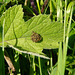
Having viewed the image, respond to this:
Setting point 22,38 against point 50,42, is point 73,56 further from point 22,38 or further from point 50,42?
point 22,38

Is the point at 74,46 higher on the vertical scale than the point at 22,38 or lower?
lower

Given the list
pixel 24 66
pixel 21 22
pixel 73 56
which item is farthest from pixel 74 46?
pixel 21 22

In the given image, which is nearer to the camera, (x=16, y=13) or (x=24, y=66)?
(x=16, y=13)

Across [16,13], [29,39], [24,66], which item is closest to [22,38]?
[29,39]

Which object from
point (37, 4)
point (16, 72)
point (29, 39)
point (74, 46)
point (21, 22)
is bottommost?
point (16, 72)

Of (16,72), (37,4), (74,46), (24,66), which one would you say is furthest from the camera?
(37,4)

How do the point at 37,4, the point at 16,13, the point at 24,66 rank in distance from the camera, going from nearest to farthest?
the point at 16,13 < the point at 24,66 < the point at 37,4
